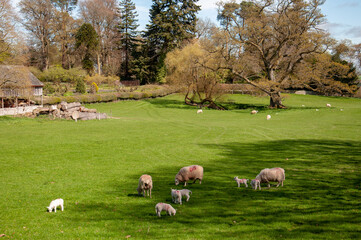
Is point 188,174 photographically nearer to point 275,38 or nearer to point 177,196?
point 177,196

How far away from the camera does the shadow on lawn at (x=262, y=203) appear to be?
28.7 feet

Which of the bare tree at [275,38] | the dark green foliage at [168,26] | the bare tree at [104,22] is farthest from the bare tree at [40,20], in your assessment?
the bare tree at [275,38]

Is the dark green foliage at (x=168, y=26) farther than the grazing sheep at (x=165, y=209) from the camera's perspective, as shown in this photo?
Yes

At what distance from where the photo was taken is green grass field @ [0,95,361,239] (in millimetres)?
8883

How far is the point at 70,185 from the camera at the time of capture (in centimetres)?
1345

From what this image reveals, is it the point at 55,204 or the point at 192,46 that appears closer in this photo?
the point at 55,204

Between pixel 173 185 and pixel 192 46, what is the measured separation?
160 feet

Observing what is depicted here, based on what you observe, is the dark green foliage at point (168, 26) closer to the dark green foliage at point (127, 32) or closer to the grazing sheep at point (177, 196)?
the dark green foliage at point (127, 32)

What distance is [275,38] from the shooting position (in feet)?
155

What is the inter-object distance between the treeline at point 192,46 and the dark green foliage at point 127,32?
28 centimetres

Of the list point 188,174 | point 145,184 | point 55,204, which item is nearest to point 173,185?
point 188,174

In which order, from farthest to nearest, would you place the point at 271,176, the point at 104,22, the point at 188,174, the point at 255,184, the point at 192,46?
the point at 104,22, the point at 192,46, the point at 188,174, the point at 271,176, the point at 255,184

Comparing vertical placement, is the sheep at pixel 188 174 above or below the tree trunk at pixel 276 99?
below

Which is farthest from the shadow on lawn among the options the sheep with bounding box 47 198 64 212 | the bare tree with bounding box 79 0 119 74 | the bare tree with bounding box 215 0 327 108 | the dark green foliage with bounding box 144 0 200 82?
the bare tree with bounding box 79 0 119 74
